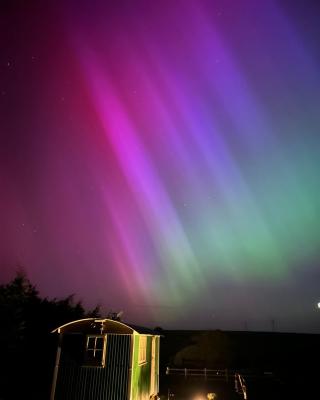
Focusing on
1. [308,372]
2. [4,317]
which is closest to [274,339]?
[308,372]

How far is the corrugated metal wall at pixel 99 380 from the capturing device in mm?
15852

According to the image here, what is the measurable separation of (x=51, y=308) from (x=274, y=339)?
34.2m

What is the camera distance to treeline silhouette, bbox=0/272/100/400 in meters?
21.4

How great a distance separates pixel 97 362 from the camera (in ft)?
53.2

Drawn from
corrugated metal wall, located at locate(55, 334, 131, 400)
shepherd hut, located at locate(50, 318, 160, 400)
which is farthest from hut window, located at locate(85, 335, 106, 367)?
corrugated metal wall, located at locate(55, 334, 131, 400)

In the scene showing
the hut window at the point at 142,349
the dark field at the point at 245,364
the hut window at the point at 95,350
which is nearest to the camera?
the hut window at the point at 95,350

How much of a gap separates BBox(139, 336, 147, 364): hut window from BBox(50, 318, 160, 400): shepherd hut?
1.48ft

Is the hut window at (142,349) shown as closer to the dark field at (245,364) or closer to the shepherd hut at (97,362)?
the shepherd hut at (97,362)

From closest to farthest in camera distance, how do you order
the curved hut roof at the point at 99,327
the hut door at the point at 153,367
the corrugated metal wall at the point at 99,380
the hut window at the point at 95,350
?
the corrugated metal wall at the point at 99,380, the hut window at the point at 95,350, the curved hut roof at the point at 99,327, the hut door at the point at 153,367

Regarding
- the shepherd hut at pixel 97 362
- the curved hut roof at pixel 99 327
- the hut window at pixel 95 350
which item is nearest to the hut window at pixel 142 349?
the shepherd hut at pixel 97 362

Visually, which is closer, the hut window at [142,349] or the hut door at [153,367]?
the hut window at [142,349]

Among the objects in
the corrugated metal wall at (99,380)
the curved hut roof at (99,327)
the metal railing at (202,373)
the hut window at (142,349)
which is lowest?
the corrugated metal wall at (99,380)

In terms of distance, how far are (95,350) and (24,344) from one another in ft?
35.2

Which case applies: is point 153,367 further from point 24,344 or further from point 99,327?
point 24,344
